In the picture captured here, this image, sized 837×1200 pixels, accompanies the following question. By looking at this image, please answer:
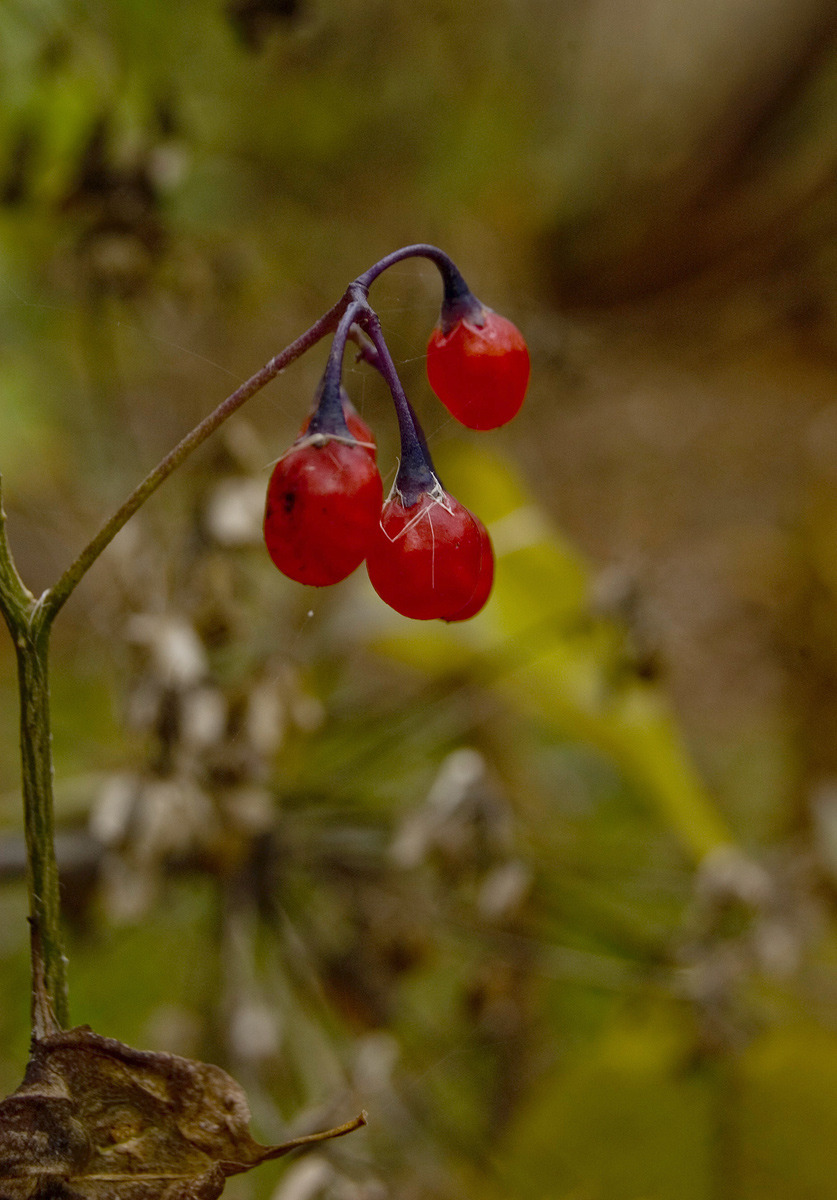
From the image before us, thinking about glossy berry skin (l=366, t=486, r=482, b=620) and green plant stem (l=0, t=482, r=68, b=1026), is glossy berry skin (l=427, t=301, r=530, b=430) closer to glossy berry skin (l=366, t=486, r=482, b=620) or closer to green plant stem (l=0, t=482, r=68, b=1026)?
glossy berry skin (l=366, t=486, r=482, b=620)

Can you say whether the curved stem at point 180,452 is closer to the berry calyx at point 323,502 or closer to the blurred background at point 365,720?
the berry calyx at point 323,502

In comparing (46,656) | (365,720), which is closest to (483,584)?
(46,656)

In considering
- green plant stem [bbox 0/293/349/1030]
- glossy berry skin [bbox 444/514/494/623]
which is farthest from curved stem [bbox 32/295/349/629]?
glossy berry skin [bbox 444/514/494/623]

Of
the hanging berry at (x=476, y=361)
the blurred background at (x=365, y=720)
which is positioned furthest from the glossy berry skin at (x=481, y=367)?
the blurred background at (x=365, y=720)

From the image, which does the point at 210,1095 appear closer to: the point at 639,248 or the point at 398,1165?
the point at 398,1165

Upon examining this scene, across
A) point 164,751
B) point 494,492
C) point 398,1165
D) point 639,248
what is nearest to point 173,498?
point 494,492

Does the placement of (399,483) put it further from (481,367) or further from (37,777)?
(37,777)
